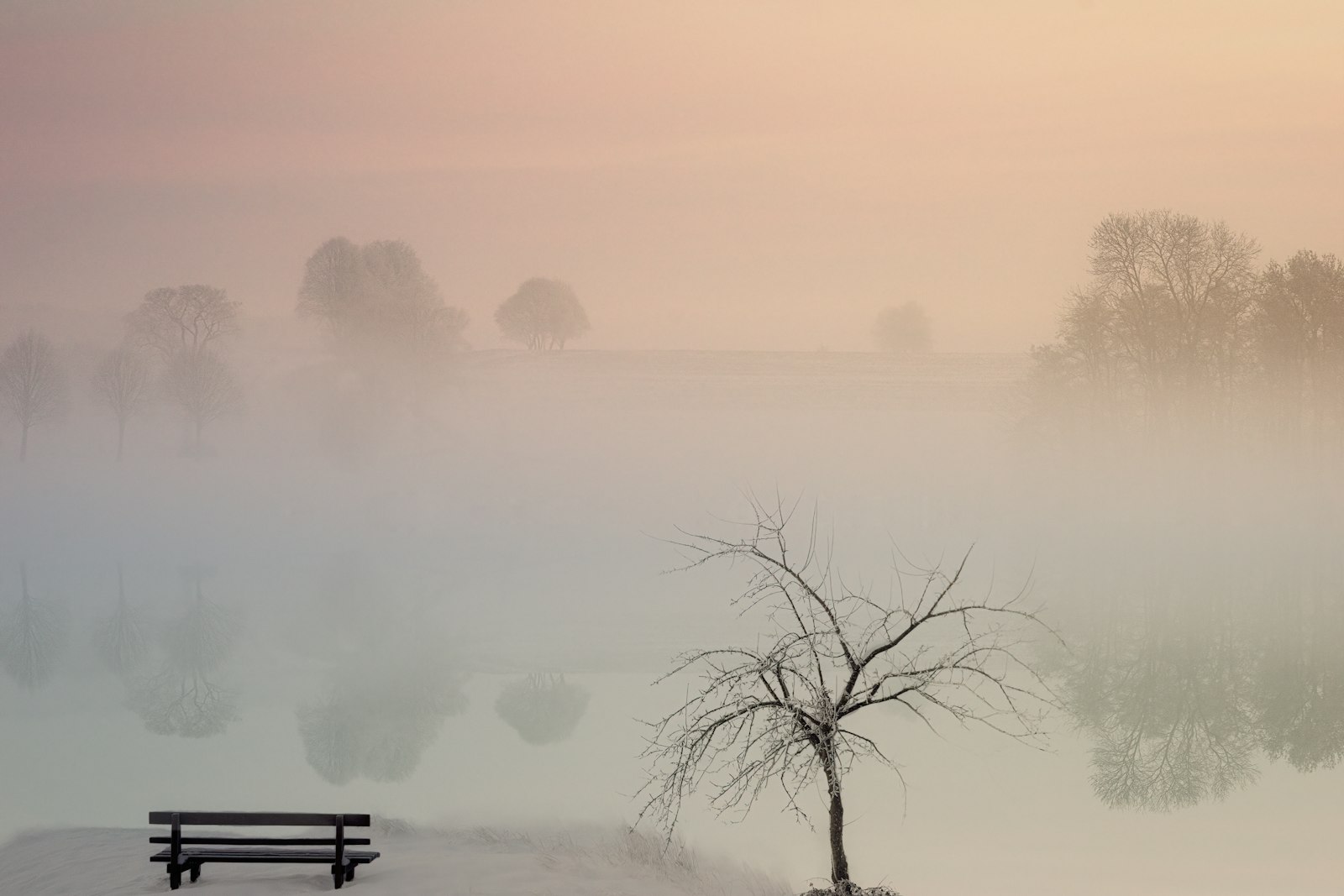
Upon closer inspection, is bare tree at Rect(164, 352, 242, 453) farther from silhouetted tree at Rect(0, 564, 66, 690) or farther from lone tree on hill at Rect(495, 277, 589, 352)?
silhouetted tree at Rect(0, 564, 66, 690)

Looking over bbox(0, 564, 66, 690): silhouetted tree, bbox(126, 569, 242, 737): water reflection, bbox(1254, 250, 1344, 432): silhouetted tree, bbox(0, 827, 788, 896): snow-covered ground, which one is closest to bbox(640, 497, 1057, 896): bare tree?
bbox(0, 827, 788, 896): snow-covered ground

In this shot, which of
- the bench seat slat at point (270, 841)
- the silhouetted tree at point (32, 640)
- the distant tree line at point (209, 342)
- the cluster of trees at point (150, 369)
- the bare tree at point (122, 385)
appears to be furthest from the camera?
the distant tree line at point (209, 342)

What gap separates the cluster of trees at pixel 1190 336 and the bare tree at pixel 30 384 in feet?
129

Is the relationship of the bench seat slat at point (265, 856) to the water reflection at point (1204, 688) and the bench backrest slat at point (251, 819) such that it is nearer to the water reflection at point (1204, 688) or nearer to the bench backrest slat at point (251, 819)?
the bench backrest slat at point (251, 819)

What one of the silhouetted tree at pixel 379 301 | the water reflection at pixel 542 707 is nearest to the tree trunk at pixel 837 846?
the water reflection at pixel 542 707

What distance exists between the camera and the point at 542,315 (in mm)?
65438

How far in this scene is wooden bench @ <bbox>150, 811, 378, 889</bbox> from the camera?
952 centimetres

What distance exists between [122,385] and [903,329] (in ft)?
116

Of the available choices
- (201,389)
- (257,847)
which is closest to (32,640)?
(257,847)

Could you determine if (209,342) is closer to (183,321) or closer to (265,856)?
(183,321)

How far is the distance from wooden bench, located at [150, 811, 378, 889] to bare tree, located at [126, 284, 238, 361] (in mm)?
51476

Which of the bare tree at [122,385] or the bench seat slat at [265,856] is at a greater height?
the bare tree at [122,385]

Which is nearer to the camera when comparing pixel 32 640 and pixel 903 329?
pixel 32 640

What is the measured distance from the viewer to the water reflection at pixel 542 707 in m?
17.3
